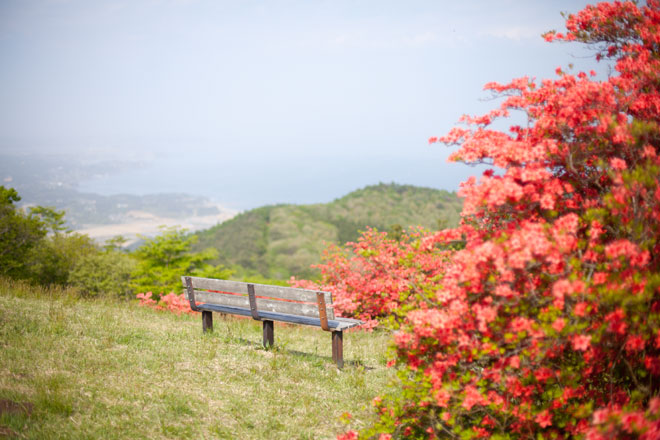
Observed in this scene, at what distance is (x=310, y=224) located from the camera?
236 ft

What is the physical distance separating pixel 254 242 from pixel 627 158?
221ft

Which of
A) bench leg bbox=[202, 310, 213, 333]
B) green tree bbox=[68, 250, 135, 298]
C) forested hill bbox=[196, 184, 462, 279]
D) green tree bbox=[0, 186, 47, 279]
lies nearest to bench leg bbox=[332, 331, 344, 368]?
bench leg bbox=[202, 310, 213, 333]

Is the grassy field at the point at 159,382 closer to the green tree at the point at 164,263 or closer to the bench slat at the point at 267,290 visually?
the bench slat at the point at 267,290

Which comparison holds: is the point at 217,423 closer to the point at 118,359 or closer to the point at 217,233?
the point at 118,359

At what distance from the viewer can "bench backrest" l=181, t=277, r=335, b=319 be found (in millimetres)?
5883

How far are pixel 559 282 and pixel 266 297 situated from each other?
4.52 meters

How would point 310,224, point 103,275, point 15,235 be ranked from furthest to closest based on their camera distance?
point 310,224, point 103,275, point 15,235

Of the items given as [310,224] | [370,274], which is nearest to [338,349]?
[370,274]

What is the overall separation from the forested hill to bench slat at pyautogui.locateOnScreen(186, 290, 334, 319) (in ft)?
153

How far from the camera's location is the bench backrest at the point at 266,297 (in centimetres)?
588

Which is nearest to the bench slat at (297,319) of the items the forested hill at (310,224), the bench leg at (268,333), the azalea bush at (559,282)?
the bench leg at (268,333)

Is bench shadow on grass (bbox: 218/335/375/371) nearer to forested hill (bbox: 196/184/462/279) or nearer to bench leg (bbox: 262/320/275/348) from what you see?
bench leg (bbox: 262/320/275/348)

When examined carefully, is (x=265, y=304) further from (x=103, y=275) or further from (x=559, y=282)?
(x=103, y=275)

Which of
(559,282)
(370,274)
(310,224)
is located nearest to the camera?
(559,282)
